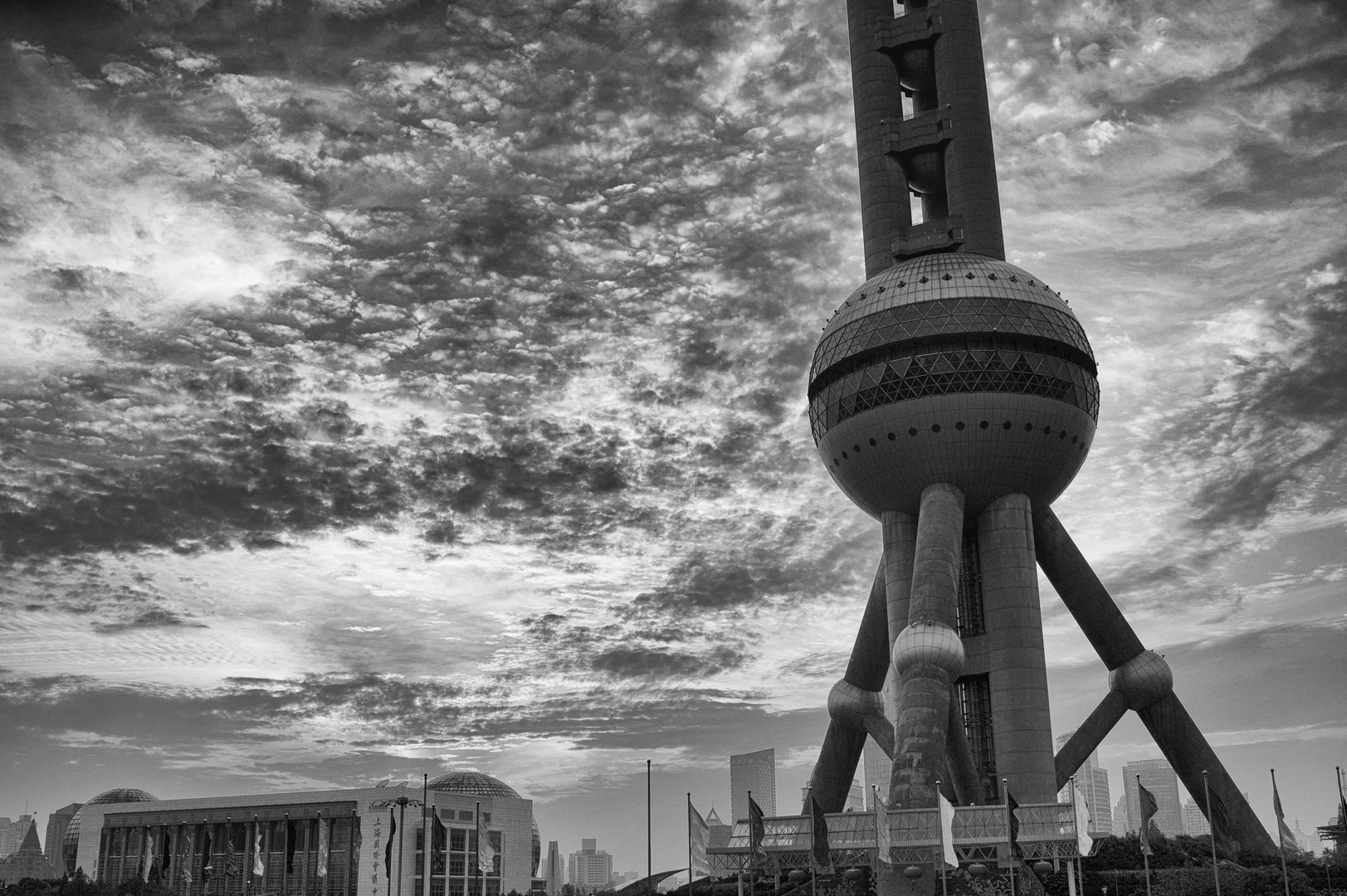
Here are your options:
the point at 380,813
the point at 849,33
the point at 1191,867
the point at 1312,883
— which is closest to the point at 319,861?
the point at 380,813

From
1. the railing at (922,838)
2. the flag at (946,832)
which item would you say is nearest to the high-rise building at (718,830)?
the railing at (922,838)

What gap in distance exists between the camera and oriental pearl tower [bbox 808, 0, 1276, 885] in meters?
84.6

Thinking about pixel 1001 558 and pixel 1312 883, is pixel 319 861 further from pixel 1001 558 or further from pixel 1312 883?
pixel 1312 883

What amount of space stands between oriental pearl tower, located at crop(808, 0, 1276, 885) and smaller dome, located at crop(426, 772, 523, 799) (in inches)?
3522

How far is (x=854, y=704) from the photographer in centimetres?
9588

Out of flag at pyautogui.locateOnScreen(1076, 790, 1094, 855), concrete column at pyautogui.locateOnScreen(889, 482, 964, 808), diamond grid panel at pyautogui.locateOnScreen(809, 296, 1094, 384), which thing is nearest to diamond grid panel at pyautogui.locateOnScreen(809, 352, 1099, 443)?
diamond grid panel at pyautogui.locateOnScreen(809, 296, 1094, 384)

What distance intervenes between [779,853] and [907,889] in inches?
546

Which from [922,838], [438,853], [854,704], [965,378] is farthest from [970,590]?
[438,853]

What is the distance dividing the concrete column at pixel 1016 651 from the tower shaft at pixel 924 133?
24.1 meters

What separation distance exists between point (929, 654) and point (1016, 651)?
1089cm

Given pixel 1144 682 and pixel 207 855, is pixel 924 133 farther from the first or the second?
pixel 207 855

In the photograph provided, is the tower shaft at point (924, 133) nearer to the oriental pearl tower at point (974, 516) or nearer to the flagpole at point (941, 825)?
the oriental pearl tower at point (974, 516)

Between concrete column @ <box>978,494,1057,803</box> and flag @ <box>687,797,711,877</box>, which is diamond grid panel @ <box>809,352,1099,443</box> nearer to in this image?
concrete column @ <box>978,494,1057,803</box>

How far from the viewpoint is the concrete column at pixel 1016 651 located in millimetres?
83125
